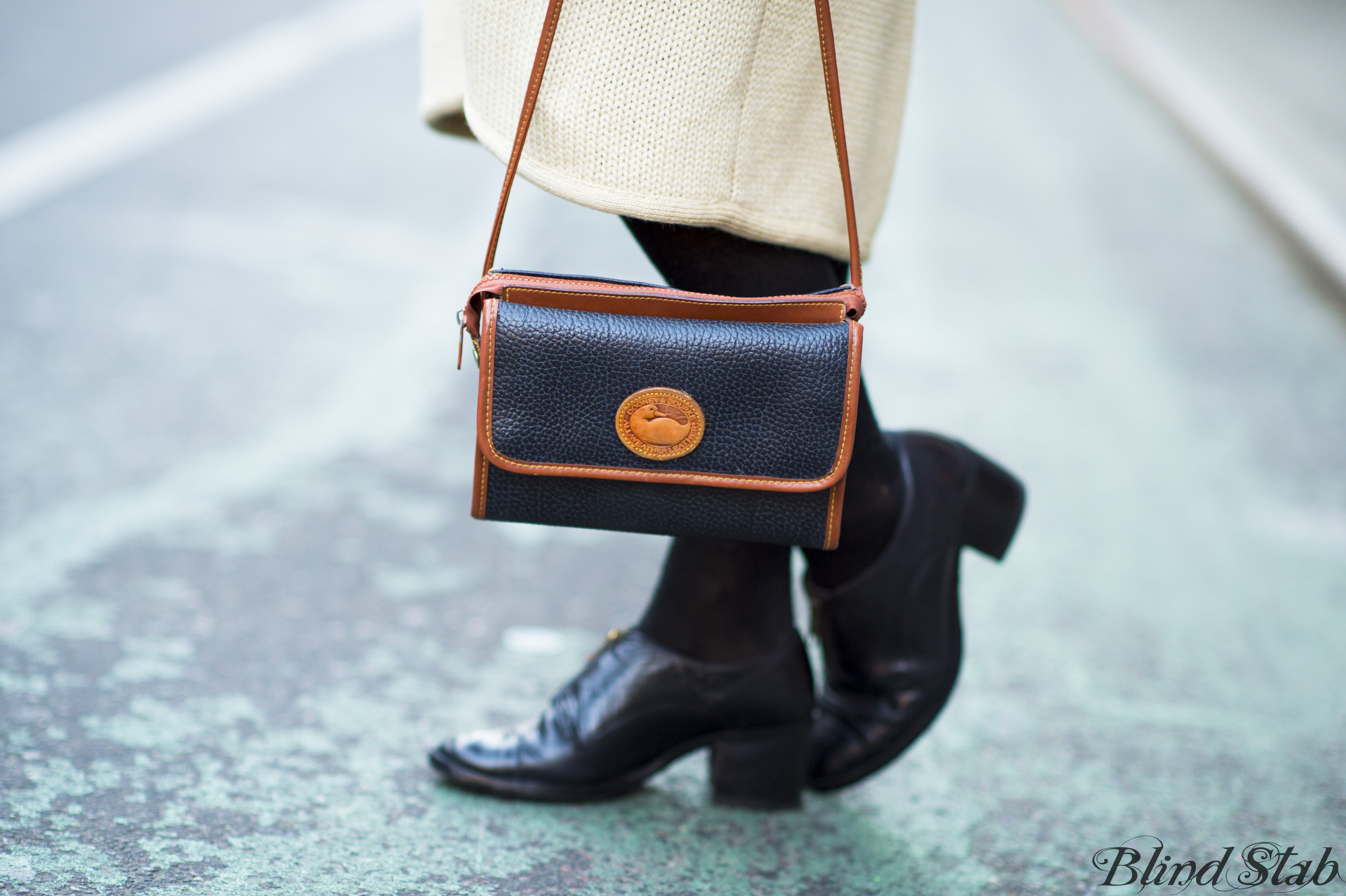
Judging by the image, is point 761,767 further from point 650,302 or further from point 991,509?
point 650,302

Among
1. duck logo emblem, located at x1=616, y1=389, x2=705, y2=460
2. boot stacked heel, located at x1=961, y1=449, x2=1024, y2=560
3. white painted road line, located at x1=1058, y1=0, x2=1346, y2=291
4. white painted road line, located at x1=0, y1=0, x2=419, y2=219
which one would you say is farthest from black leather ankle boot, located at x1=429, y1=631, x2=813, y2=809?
white painted road line, located at x1=1058, y1=0, x2=1346, y2=291

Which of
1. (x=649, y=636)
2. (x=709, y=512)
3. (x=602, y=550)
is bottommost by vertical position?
(x=602, y=550)

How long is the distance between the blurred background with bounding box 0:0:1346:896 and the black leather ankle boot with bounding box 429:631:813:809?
0.16 ft

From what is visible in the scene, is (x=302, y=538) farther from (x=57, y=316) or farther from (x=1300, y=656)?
(x=1300, y=656)

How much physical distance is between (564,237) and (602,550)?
2397 millimetres

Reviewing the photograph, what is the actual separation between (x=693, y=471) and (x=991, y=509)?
565 mm

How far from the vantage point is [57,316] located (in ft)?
10.3

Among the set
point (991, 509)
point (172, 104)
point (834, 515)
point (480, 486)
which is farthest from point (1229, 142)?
point (480, 486)

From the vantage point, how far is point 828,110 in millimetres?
1294

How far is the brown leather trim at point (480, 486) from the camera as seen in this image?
1.21m

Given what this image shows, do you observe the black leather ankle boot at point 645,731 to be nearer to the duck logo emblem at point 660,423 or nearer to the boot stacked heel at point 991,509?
the boot stacked heel at point 991,509

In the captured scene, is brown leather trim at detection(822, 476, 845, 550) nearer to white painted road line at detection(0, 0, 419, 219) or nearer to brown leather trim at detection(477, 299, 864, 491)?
brown leather trim at detection(477, 299, 864, 491)

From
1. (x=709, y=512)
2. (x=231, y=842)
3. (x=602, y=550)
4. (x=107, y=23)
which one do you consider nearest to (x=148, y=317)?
(x=602, y=550)

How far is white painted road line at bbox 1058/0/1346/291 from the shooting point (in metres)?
5.41
